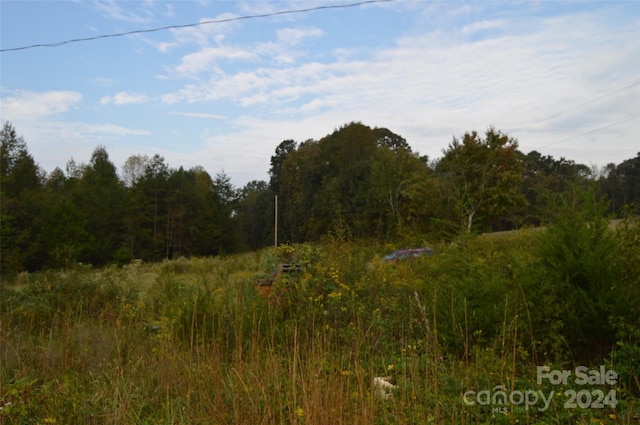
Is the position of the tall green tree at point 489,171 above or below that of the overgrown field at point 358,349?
above

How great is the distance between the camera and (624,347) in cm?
363

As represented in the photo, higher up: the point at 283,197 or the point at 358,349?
the point at 283,197

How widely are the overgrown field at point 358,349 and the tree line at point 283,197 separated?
31.7 feet

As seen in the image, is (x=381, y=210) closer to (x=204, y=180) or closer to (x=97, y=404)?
(x=97, y=404)

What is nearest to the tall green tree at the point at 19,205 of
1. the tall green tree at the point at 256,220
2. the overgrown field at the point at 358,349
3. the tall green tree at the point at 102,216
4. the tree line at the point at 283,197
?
the tree line at the point at 283,197

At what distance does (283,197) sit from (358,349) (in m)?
41.2

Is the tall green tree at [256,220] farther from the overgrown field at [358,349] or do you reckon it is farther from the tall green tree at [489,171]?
the overgrown field at [358,349]

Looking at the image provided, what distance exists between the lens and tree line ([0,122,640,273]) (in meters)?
23.1

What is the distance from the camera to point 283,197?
43.6m

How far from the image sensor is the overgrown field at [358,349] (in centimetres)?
264

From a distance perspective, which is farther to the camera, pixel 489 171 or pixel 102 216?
pixel 102 216

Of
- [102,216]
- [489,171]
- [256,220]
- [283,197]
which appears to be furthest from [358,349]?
[256,220]

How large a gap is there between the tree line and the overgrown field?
9.65m

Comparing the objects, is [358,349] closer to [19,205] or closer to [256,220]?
[19,205]
